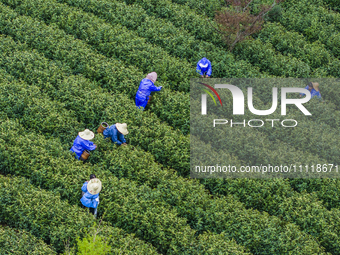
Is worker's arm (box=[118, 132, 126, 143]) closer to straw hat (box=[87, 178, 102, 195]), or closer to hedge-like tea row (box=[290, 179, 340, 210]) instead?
straw hat (box=[87, 178, 102, 195])

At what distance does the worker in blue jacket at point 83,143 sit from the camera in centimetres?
1170

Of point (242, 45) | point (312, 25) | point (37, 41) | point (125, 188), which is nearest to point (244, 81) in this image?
point (242, 45)

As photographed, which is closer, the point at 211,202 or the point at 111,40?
the point at 211,202

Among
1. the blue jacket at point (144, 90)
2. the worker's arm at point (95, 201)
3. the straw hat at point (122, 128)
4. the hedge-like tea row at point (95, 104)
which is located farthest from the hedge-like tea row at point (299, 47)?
the worker's arm at point (95, 201)

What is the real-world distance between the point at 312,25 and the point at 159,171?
10939 mm

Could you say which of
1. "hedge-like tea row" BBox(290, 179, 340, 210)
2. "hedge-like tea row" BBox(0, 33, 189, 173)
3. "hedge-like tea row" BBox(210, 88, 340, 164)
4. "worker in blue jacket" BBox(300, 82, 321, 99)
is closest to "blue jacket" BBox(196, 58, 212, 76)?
"hedge-like tea row" BBox(210, 88, 340, 164)

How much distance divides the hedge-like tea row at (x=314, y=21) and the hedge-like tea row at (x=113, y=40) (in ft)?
19.9

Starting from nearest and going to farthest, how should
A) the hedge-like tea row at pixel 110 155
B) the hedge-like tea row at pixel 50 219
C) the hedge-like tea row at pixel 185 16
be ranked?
the hedge-like tea row at pixel 50 219 < the hedge-like tea row at pixel 110 155 < the hedge-like tea row at pixel 185 16

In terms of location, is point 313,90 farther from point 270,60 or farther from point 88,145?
point 88,145

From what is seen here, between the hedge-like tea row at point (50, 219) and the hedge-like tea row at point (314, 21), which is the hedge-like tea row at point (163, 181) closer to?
the hedge-like tea row at point (50, 219)

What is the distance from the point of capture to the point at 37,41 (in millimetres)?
15547

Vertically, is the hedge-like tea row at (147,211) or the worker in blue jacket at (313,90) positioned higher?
the worker in blue jacket at (313,90)

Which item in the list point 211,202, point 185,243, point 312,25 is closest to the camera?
point 185,243

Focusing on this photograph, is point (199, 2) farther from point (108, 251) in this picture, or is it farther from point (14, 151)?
point (108, 251)
